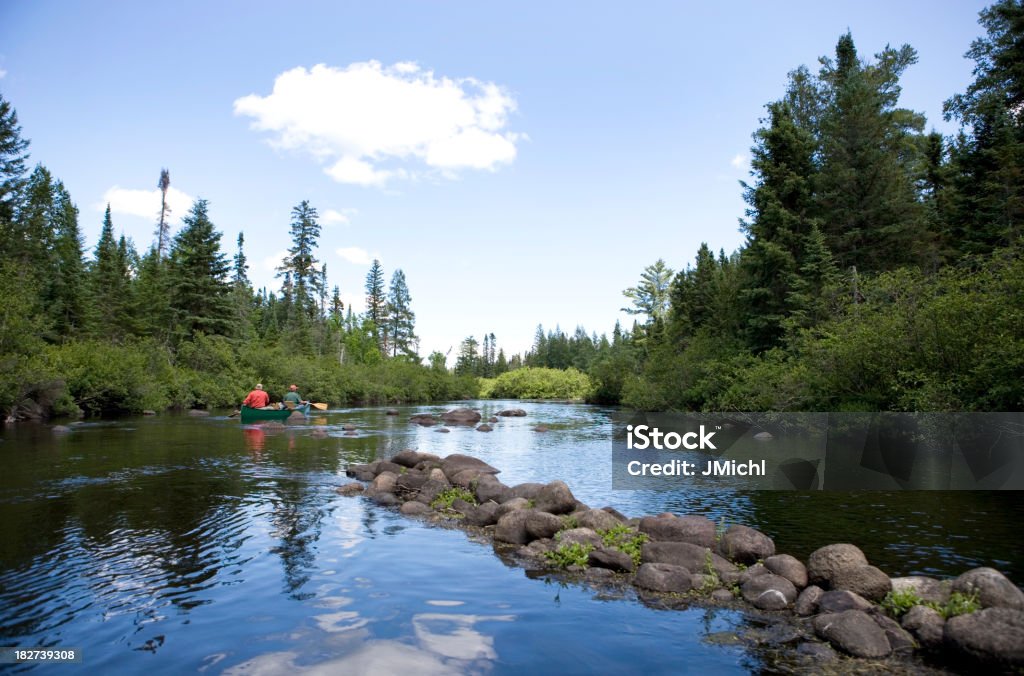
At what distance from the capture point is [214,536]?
11.0 meters

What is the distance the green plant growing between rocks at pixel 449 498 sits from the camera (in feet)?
44.8

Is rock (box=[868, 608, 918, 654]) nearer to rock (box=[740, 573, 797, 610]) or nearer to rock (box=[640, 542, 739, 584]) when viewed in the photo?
rock (box=[740, 573, 797, 610])

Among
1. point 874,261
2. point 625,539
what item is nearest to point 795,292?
point 874,261

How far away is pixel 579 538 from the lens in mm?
10047

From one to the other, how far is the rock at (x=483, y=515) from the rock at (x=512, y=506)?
0.14 metres

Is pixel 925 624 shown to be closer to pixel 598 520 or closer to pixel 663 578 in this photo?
pixel 663 578

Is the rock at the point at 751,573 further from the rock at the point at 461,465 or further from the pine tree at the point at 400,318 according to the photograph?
the pine tree at the point at 400,318

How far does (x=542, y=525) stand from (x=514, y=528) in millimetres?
631

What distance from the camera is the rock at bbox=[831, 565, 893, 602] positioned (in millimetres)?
7566

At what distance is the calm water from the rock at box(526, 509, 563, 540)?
0.93 metres

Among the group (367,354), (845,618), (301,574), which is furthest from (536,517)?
(367,354)

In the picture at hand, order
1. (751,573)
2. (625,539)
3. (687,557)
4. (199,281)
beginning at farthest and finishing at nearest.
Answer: (199,281) → (625,539) → (687,557) → (751,573)

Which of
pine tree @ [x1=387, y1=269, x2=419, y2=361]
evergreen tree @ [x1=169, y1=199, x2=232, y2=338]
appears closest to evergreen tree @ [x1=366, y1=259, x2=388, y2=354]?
pine tree @ [x1=387, y1=269, x2=419, y2=361]

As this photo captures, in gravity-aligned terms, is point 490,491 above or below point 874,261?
below
